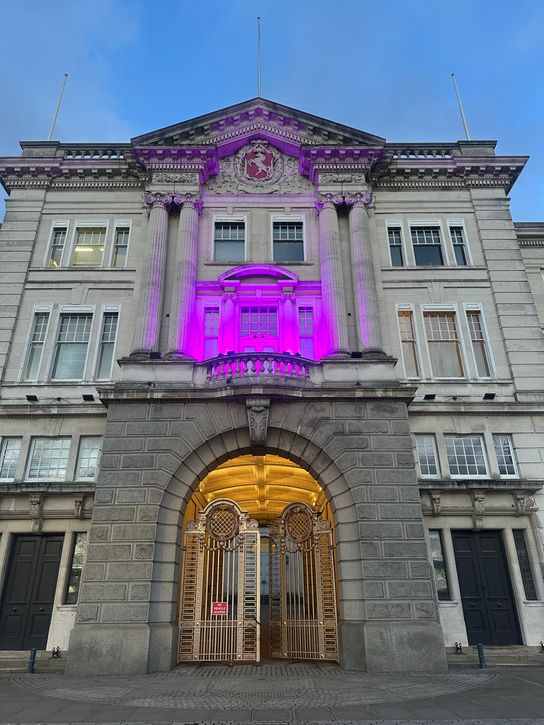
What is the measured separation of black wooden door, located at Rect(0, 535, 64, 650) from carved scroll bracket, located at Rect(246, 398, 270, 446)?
7954mm

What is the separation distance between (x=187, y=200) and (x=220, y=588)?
15848 mm

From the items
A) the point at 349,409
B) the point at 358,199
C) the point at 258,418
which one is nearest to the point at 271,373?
the point at 258,418

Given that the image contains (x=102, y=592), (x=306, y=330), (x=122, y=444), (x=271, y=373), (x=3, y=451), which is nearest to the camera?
(x=102, y=592)

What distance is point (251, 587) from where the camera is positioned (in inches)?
648

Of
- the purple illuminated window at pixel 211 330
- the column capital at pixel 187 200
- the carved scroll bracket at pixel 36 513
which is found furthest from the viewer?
the column capital at pixel 187 200

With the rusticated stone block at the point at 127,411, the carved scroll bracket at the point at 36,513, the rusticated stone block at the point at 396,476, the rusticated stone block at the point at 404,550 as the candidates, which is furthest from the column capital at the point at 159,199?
the rusticated stone block at the point at 404,550

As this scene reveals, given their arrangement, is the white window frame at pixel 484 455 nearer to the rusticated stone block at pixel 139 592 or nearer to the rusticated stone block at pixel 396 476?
the rusticated stone block at pixel 396 476

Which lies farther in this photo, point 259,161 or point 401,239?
point 259,161

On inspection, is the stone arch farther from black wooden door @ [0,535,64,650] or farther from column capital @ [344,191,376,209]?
column capital @ [344,191,376,209]

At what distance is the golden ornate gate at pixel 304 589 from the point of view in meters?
15.9

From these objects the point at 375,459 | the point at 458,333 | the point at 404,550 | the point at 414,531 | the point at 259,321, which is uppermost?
the point at 259,321

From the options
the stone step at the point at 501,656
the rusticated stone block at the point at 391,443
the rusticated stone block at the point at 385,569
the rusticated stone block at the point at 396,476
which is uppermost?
the rusticated stone block at the point at 391,443

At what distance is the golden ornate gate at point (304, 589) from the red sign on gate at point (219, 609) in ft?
6.87

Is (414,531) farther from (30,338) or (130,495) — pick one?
(30,338)
